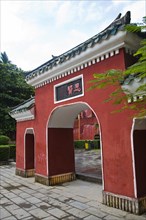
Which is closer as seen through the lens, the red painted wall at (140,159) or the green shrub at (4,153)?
the red painted wall at (140,159)

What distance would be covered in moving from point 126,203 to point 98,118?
6.77 feet

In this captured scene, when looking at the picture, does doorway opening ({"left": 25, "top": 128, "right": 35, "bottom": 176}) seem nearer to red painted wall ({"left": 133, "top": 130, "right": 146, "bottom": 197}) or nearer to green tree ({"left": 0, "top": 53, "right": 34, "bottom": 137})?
red painted wall ({"left": 133, "top": 130, "right": 146, "bottom": 197})

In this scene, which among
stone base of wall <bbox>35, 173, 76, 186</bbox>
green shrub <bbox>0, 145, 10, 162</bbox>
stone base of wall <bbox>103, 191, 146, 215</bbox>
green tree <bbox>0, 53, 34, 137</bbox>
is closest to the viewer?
stone base of wall <bbox>103, 191, 146, 215</bbox>

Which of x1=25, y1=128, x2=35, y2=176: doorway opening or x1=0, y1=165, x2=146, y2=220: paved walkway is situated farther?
x1=25, y1=128, x2=35, y2=176: doorway opening

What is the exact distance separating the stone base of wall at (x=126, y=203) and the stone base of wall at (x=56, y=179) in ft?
9.01

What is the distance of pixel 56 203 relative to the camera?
5.48m

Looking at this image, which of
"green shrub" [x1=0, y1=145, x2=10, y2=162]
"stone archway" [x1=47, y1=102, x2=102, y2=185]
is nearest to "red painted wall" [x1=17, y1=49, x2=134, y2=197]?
"stone archway" [x1=47, y1=102, x2=102, y2=185]

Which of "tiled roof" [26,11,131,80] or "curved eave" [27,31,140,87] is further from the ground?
"tiled roof" [26,11,131,80]

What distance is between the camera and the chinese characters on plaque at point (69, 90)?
6.09 m

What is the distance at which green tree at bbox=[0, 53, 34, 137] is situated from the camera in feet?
55.5

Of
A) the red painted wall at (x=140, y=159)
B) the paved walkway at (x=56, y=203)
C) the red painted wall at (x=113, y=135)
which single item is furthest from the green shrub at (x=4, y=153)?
the red painted wall at (x=140, y=159)

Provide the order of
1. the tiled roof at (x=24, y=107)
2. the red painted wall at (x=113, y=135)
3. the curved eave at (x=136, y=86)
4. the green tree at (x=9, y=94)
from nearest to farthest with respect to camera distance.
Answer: the curved eave at (x=136, y=86) → the red painted wall at (x=113, y=135) → the tiled roof at (x=24, y=107) → the green tree at (x=9, y=94)

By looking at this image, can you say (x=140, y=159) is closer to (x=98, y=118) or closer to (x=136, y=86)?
Result: (x=98, y=118)

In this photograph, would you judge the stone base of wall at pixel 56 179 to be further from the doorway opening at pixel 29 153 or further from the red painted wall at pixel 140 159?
the red painted wall at pixel 140 159
